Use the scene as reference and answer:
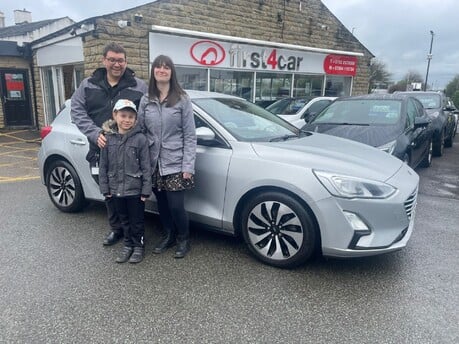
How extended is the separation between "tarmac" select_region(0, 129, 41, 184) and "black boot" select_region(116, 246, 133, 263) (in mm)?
3818

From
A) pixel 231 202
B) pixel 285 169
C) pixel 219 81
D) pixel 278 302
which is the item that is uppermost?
pixel 219 81

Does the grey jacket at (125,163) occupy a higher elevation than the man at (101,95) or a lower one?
lower

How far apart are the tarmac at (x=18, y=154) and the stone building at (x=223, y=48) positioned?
891 millimetres

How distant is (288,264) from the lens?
10.1 feet

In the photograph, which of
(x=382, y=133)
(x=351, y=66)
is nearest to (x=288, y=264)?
(x=382, y=133)

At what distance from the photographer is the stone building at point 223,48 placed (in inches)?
336

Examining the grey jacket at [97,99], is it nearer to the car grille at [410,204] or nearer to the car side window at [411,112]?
the car grille at [410,204]

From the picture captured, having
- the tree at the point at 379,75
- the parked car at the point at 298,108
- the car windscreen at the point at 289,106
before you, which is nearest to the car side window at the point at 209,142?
the parked car at the point at 298,108

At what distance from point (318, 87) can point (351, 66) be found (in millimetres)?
1948

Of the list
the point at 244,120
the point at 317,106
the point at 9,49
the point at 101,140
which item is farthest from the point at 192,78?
the point at 101,140

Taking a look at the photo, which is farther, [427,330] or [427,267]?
[427,267]

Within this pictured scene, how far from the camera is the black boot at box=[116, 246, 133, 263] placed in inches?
128

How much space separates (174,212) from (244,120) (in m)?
1.21

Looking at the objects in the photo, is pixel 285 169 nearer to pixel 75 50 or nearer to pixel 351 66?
pixel 75 50
